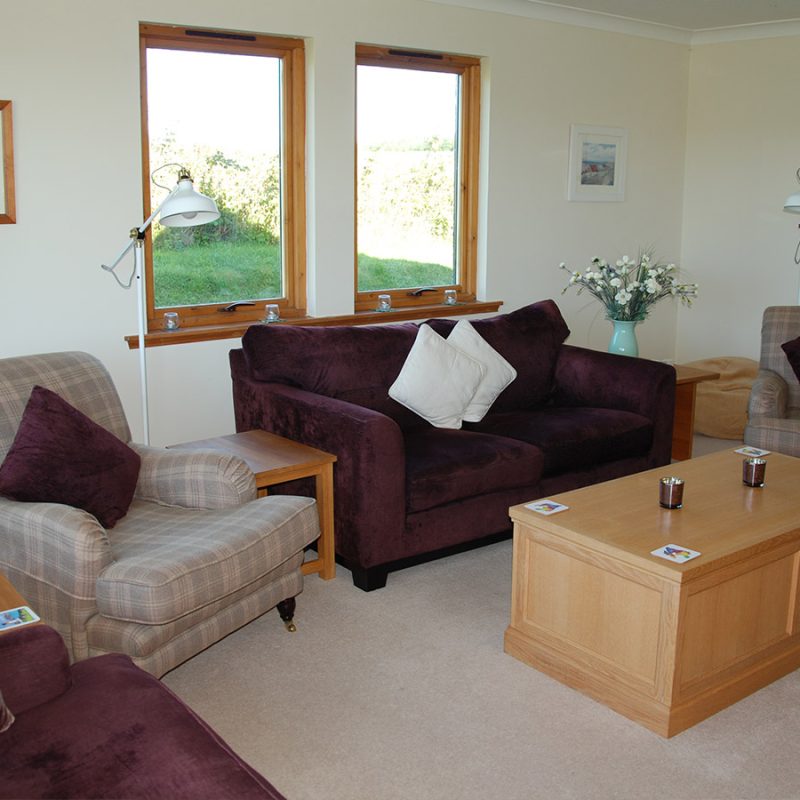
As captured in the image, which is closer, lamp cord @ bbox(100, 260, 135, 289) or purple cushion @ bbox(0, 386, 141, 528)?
purple cushion @ bbox(0, 386, 141, 528)

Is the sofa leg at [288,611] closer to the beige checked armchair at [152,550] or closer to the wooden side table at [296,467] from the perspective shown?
the beige checked armchair at [152,550]

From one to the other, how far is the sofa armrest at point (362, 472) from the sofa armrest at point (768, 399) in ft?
6.65

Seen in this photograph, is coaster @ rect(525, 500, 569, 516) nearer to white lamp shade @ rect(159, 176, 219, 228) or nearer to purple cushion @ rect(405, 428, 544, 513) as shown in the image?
purple cushion @ rect(405, 428, 544, 513)

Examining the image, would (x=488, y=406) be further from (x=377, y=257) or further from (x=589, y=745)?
(x=589, y=745)

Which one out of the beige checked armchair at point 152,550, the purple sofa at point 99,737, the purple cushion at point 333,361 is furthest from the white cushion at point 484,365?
the purple sofa at point 99,737

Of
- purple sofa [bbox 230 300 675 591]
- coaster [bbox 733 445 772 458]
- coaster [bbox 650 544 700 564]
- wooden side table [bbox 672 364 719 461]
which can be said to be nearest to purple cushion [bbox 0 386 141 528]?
purple sofa [bbox 230 300 675 591]

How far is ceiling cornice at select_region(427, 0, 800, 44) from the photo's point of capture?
5676 millimetres

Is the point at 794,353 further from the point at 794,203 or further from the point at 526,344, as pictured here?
the point at 526,344

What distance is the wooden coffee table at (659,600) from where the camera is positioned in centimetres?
279

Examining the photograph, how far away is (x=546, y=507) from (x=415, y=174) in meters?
2.99

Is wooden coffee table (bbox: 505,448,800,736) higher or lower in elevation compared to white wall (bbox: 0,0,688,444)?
lower

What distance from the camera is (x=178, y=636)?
294 cm

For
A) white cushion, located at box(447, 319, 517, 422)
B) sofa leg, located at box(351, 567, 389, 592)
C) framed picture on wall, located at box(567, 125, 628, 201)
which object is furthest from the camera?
framed picture on wall, located at box(567, 125, 628, 201)

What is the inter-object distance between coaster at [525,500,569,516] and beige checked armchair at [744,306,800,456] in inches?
74.4
